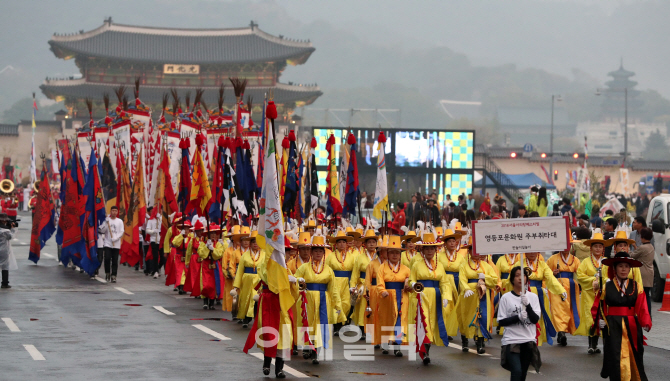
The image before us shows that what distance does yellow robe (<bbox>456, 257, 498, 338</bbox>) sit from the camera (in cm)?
1210

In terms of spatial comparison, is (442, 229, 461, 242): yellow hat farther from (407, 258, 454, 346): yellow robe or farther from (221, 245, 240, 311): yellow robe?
(221, 245, 240, 311): yellow robe

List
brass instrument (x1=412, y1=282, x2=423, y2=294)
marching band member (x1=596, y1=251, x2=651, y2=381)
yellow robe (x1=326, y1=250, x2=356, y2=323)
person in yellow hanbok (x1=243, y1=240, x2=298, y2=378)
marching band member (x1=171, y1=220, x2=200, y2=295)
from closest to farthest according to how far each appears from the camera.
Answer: marching band member (x1=596, y1=251, x2=651, y2=381)
person in yellow hanbok (x1=243, y1=240, x2=298, y2=378)
brass instrument (x1=412, y1=282, x2=423, y2=294)
yellow robe (x1=326, y1=250, x2=356, y2=323)
marching band member (x1=171, y1=220, x2=200, y2=295)

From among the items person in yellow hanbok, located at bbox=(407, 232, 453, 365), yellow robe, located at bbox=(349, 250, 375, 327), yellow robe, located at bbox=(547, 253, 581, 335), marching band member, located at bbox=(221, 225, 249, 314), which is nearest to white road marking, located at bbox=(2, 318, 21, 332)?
marching band member, located at bbox=(221, 225, 249, 314)

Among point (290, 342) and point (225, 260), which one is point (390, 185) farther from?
point (290, 342)

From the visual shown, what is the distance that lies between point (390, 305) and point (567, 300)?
287cm

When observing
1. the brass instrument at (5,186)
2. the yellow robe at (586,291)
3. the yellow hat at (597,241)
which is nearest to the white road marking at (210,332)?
the yellow robe at (586,291)

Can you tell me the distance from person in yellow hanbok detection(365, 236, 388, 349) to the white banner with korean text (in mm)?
2625

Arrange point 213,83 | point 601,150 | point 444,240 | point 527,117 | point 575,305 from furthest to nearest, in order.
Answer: point 527,117, point 601,150, point 213,83, point 575,305, point 444,240

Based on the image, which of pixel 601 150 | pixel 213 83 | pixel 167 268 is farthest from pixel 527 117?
pixel 167 268

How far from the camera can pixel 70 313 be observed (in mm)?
15039

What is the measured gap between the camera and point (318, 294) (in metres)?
11.0

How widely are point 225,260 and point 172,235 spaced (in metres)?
5.10

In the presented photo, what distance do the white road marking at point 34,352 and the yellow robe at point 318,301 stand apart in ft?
10.5

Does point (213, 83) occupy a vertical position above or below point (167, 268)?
above
